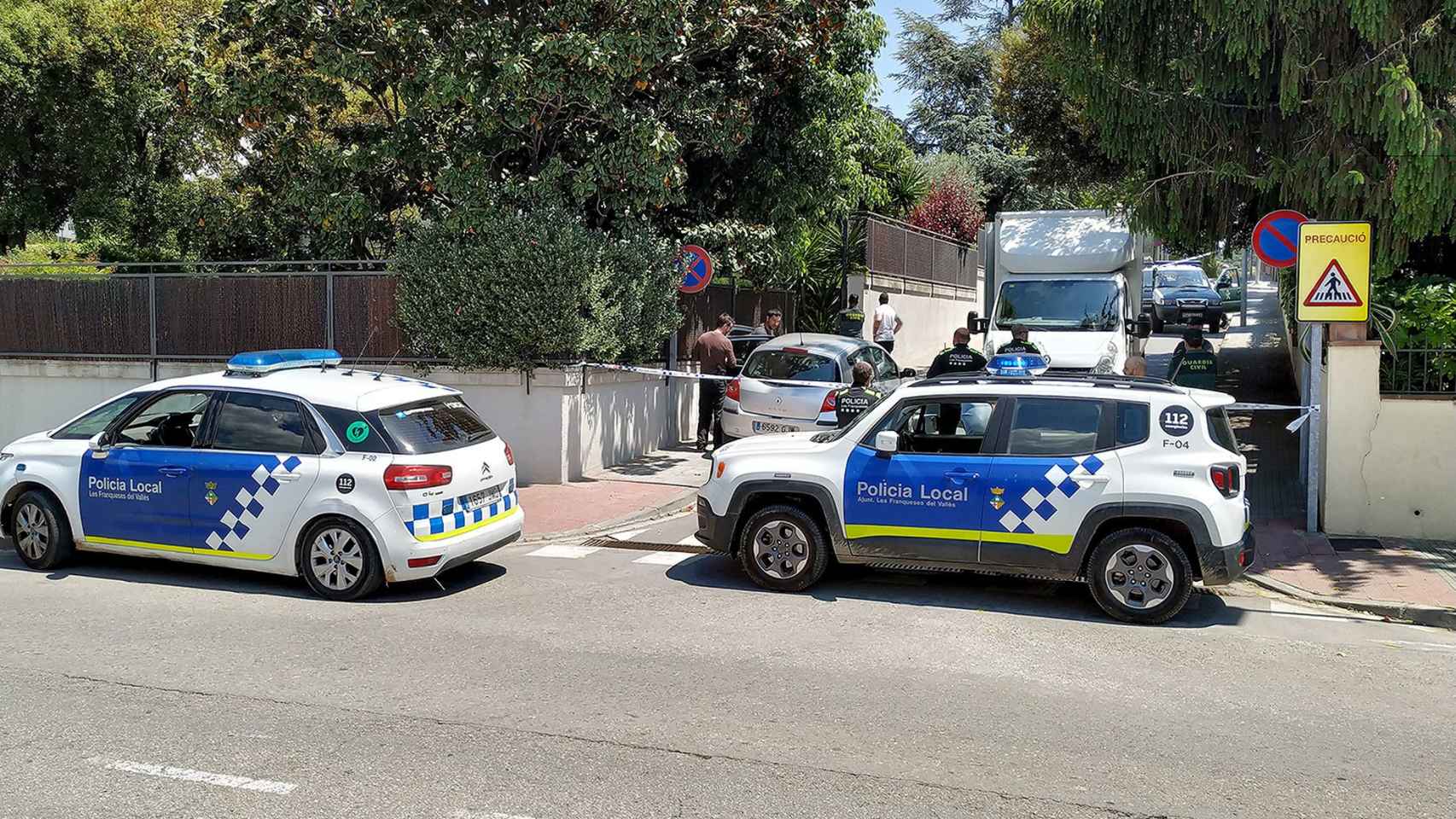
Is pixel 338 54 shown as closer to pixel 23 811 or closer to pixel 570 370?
pixel 570 370

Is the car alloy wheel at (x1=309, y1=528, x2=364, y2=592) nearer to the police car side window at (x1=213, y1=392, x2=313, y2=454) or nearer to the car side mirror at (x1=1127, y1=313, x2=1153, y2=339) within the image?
the police car side window at (x1=213, y1=392, x2=313, y2=454)

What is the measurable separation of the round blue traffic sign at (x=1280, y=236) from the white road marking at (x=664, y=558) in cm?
A: 643

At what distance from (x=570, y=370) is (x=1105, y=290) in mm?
8298

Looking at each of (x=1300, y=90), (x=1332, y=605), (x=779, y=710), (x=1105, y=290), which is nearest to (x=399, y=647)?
(x=779, y=710)

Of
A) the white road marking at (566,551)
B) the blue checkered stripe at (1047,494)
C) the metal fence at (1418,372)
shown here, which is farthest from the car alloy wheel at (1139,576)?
the white road marking at (566,551)

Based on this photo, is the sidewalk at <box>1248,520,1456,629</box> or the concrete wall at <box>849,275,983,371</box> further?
the concrete wall at <box>849,275,983,371</box>

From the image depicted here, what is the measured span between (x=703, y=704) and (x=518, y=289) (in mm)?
8109

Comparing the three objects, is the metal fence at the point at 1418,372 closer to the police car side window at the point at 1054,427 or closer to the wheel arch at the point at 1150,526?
the wheel arch at the point at 1150,526

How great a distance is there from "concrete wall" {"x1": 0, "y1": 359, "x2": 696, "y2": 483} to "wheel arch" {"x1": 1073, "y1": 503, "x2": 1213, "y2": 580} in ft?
23.9

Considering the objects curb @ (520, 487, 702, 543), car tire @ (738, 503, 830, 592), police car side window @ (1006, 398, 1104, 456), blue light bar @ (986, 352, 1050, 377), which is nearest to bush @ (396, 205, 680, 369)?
curb @ (520, 487, 702, 543)

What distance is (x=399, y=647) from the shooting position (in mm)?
7168

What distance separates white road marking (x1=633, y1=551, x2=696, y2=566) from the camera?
395 inches

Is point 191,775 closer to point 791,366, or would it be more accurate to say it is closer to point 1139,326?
point 791,366

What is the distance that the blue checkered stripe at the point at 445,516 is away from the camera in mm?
8266
